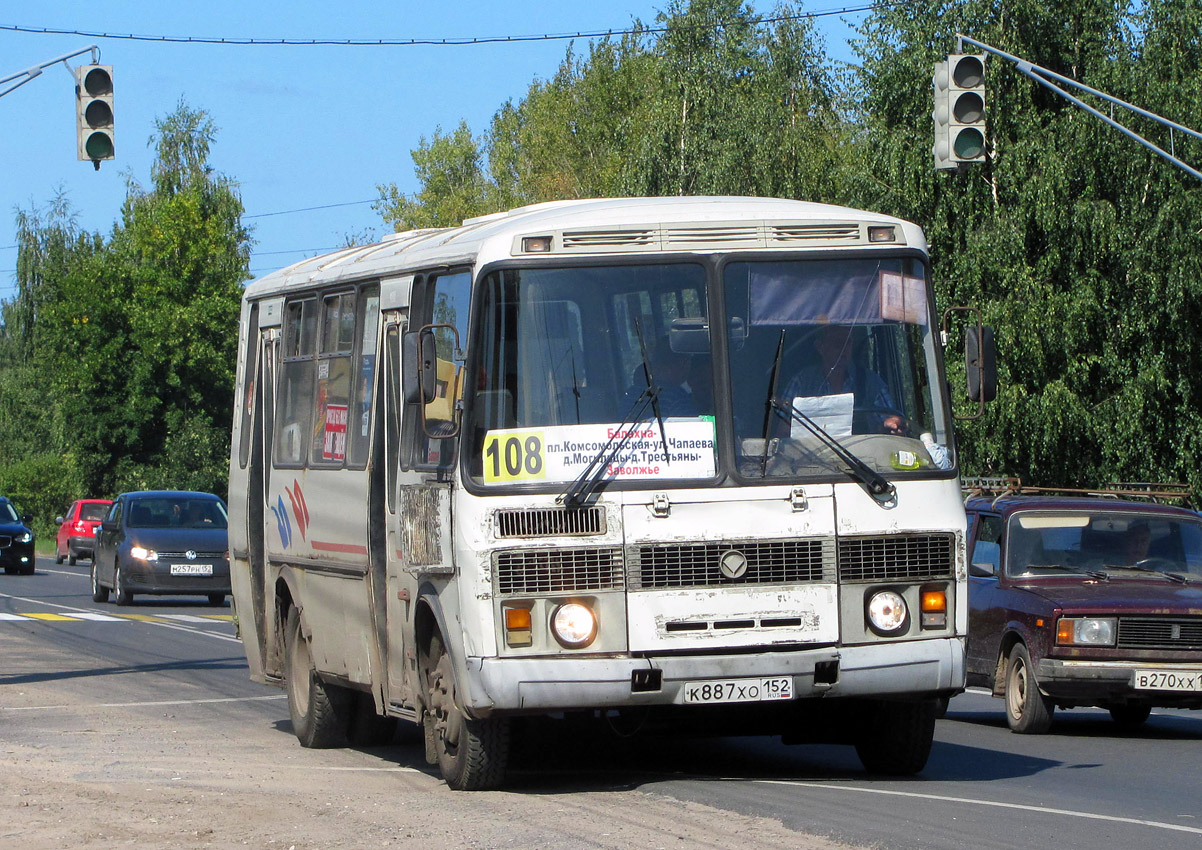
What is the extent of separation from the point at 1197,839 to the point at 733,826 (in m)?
2.03

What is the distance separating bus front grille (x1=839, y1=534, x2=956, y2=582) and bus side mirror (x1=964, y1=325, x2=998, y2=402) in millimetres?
883

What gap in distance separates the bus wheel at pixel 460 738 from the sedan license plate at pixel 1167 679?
5.54 m

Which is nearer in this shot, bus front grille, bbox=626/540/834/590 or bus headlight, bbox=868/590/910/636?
bus front grille, bbox=626/540/834/590

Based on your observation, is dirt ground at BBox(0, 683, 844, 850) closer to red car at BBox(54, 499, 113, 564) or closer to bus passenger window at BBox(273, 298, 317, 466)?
bus passenger window at BBox(273, 298, 317, 466)

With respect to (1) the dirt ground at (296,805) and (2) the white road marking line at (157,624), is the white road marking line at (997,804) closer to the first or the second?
(1) the dirt ground at (296,805)

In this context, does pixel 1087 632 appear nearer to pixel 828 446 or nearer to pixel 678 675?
pixel 828 446

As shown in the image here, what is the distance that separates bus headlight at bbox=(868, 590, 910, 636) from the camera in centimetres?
971

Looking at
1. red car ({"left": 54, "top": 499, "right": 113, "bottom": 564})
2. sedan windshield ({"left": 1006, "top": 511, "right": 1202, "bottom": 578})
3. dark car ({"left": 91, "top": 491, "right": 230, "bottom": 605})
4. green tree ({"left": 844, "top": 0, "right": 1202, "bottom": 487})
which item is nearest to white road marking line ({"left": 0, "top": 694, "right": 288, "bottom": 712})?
sedan windshield ({"left": 1006, "top": 511, "right": 1202, "bottom": 578})

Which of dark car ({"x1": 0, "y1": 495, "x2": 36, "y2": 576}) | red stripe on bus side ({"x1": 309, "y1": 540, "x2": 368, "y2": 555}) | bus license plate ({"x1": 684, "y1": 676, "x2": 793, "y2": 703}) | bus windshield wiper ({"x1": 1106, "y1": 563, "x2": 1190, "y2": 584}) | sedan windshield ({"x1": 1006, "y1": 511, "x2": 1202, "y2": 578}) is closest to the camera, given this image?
bus license plate ({"x1": 684, "y1": 676, "x2": 793, "y2": 703})

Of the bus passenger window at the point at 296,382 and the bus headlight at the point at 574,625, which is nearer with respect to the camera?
the bus headlight at the point at 574,625

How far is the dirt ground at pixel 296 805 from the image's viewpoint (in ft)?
27.9

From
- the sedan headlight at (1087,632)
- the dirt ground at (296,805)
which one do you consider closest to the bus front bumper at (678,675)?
the dirt ground at (296,805)

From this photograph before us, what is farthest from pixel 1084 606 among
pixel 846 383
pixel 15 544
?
pixel 15 544

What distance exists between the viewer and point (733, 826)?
8719mm
